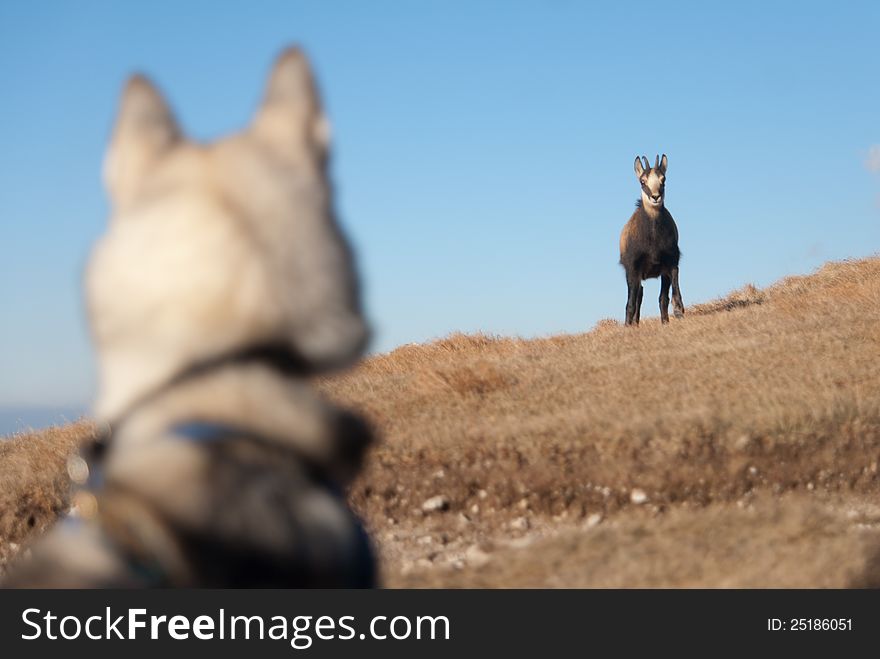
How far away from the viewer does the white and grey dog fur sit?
2.44 meters

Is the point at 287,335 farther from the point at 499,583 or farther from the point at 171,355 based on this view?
the point at 499,583

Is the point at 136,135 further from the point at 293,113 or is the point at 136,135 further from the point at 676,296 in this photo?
the point at 676,296

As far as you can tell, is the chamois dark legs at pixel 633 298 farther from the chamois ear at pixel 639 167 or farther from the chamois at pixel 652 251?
the chamois ear at pixel 639 167

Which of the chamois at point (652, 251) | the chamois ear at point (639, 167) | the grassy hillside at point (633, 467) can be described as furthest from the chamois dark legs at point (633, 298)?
the grassy hillside at point (633, 467)

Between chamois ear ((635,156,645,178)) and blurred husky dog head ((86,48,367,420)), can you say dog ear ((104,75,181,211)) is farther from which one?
chamois ear ((635,156,645,178))

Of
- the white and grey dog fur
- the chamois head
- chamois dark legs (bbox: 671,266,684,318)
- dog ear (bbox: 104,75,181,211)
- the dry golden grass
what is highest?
the chamois head

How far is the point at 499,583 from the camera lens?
5.21m

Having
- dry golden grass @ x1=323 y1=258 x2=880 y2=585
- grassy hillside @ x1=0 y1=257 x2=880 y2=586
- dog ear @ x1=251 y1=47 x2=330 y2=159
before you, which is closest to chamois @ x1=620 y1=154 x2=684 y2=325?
grassy hillside @ x1=0 y1=257 x2=880 y2=586

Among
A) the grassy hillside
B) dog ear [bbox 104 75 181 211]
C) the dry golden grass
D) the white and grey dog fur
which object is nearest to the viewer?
the white and grey dog fur

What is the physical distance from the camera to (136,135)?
2.75 metres

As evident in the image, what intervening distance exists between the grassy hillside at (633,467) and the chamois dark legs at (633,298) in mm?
7527

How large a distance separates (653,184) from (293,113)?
731 inches
